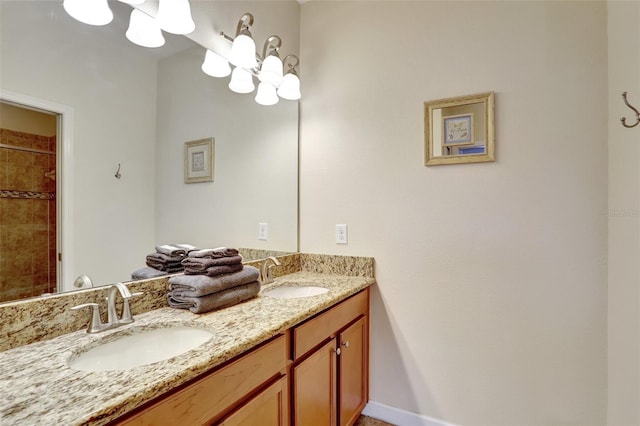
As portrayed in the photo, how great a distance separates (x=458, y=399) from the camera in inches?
64.7

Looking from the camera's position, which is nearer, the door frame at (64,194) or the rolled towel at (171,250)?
the door frame at (64,194)

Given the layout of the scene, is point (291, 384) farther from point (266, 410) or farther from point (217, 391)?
point (217, 391)

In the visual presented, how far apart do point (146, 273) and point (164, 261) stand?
0.08m

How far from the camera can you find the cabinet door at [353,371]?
155 centimetres

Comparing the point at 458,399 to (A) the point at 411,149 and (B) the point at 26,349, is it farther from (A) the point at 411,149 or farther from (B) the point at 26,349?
(B) the point at 26,349

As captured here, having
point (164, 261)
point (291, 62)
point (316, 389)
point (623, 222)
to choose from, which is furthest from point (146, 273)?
point (623, 222)

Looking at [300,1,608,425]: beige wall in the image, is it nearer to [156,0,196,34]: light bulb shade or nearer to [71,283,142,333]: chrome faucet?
[156,0,196,34]: light bulb shade

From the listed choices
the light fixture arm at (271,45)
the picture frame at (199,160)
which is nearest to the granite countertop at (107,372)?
the picture frame at (199,160)

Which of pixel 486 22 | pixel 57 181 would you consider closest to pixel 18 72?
pixel 57 181

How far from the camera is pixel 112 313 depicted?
1038 millimetres

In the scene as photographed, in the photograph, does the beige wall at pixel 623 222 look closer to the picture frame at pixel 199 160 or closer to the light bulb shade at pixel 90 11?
the picture frame at pixel 199 160

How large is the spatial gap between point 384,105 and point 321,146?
1.48ft

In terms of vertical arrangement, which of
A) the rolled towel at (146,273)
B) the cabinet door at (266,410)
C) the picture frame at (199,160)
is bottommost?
the cabinet door at (266,410)

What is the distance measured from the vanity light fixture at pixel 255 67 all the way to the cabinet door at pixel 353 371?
138cm
